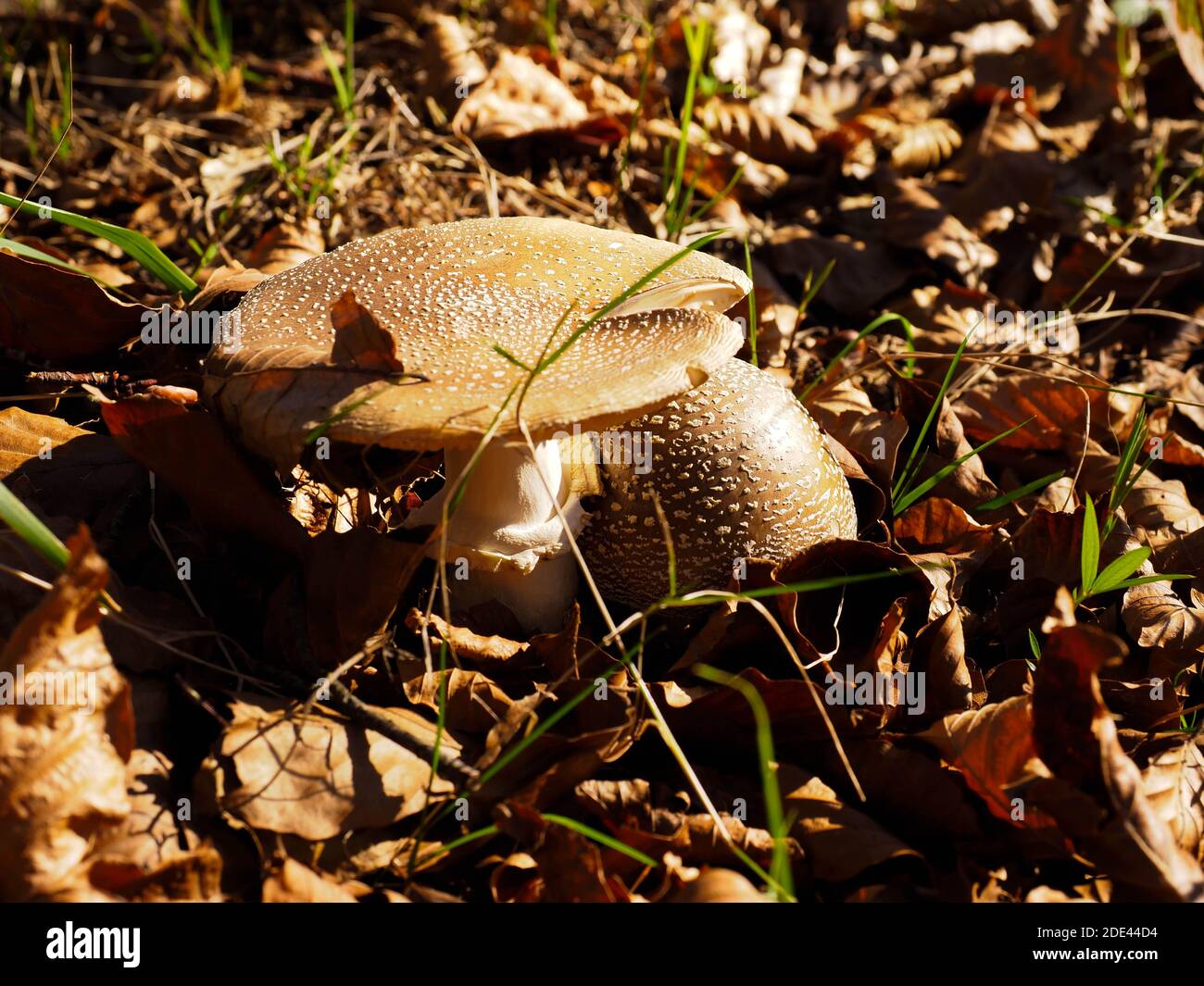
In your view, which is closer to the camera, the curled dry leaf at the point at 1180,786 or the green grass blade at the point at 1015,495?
the curled dry leaf at the point at 1180,786

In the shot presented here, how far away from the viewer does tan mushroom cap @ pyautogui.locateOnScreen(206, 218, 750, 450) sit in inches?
72.6

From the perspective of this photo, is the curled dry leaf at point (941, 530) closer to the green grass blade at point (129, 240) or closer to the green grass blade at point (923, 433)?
the green grass blade at point (923, 433)

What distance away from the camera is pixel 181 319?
2.73 metres

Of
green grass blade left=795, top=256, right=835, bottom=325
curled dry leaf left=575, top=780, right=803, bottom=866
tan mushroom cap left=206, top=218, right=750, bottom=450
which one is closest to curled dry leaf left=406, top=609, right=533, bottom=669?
curled dry leaf left=575, top=780, right=803, bottom=866

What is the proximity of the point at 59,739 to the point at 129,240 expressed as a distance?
1.43 meters

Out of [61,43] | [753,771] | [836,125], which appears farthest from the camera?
[836,125]

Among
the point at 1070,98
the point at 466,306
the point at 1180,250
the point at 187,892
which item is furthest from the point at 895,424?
the point at 1070,98

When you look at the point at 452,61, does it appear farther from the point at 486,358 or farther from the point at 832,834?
the point at 832,834

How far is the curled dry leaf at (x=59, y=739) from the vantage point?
64.9 inches

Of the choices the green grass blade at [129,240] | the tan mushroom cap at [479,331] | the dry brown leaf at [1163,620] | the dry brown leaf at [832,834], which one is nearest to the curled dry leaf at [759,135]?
the tan mushroom cap at [479,331]

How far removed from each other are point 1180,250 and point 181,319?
365 cm

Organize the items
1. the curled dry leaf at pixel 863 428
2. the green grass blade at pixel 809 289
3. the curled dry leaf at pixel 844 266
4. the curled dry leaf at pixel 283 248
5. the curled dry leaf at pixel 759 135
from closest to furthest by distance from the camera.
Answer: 1. the curled dry leaf at pixel 863 428
2. the curled dry leaf at pixel 283 248
3. the green grass blade at pixel 809 289
4. the curled dry leaf at pixel 844 266
5. the curled dry leaf at pixel 759 135

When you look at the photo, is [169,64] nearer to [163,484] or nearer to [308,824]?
[163,484]

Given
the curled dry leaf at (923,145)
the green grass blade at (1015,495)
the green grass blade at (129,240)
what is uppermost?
the curled dry leaf at (923,145)
